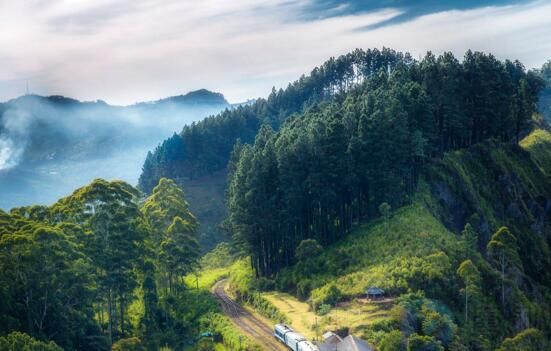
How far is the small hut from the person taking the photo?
52.5 m

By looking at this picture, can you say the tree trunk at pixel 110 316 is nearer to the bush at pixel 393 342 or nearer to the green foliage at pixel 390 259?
the green foliage at pixel 390 259

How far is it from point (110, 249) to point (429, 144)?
46.6 m

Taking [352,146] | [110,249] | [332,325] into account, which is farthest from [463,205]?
[110,249]

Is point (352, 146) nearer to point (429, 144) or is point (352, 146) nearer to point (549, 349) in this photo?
point (429, 144)

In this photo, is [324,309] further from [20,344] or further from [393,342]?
[20,344]

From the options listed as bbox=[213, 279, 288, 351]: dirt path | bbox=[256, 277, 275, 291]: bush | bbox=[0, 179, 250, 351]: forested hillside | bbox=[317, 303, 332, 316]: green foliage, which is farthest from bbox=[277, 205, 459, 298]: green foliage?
bbox=[0, 179, 250, 351]: forested hillside

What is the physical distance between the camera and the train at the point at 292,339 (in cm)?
4656

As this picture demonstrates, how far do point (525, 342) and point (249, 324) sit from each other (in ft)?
85.6

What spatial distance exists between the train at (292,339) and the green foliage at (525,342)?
15757mm

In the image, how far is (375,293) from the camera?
5250cm

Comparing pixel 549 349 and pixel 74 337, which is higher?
pixel 74 337

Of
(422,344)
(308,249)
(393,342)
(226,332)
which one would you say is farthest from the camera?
(308,249)

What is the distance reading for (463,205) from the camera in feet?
258

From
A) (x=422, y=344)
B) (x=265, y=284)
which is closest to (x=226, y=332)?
(x=265, y=284)
